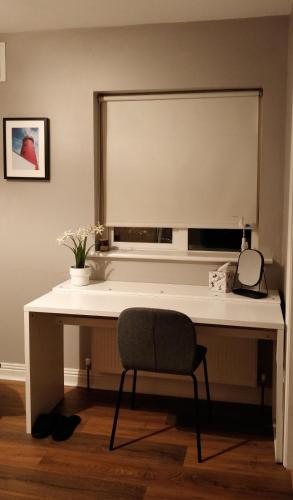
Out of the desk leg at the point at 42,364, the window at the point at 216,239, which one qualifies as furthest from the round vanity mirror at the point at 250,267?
the desk leg at the point at 42,364

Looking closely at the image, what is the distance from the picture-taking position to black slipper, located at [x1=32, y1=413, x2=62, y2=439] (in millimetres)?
3008

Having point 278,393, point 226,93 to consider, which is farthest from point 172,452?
point 226,93

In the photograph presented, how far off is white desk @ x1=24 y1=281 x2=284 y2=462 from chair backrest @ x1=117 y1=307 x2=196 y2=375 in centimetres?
13

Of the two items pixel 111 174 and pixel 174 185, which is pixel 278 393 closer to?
pixel 174 185

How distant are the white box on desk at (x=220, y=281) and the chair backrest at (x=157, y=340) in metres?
0.67

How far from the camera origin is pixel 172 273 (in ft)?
11.6

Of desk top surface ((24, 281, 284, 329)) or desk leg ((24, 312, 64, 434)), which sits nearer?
desk top surface ((24, 281, 284, 329))

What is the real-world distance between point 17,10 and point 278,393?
262cm

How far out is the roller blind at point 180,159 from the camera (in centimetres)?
339

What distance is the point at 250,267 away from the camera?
3250mm

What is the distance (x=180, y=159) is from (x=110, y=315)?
3.92 ft

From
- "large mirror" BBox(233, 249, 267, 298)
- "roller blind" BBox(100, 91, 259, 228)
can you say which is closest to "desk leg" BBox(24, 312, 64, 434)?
"roller blind" BBox(100, 91, 259, 228)

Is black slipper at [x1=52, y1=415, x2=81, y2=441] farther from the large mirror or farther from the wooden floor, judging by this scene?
the large mirror

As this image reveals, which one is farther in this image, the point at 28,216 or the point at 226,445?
the point at 28,216
